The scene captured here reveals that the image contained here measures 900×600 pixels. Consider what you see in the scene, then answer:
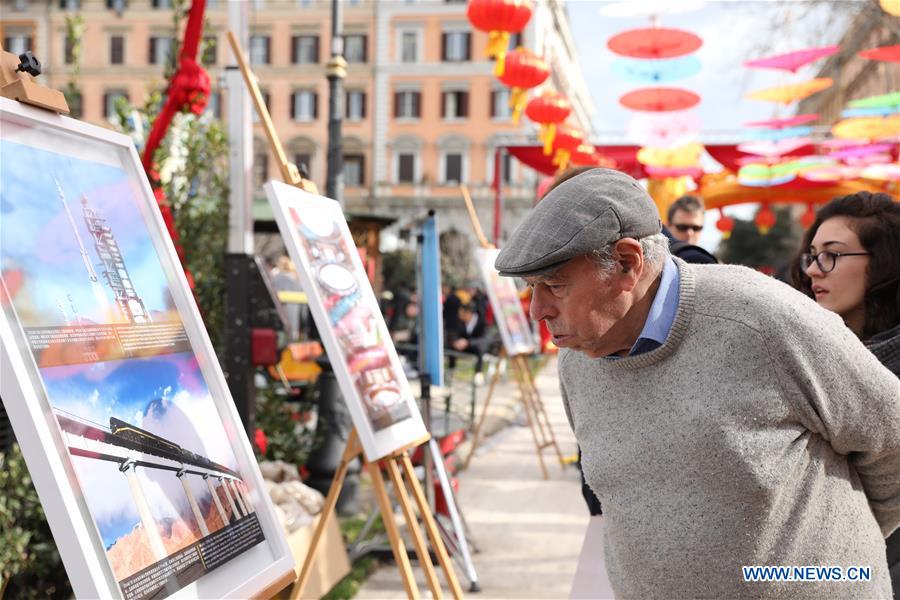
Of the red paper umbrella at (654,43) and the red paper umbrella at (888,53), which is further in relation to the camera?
the red paper umbrella at (654,43)

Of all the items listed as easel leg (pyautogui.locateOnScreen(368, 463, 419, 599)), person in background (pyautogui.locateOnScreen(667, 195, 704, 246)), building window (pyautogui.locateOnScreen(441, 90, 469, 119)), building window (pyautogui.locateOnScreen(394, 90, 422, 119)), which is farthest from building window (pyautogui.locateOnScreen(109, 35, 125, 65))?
easel leg (pyautogui.locateOnScreen(368, 463, 419, 599))

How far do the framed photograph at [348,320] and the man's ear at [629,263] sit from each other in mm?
1338

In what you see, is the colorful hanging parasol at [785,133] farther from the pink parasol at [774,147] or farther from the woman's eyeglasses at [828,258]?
the woman's eyeglasses at [828,258]

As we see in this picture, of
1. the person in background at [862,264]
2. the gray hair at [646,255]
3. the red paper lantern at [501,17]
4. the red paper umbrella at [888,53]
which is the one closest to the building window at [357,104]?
the red paper lantern at [501,17]

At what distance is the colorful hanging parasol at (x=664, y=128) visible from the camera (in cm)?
899

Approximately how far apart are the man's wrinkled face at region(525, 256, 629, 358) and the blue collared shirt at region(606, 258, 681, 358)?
5 centimetres

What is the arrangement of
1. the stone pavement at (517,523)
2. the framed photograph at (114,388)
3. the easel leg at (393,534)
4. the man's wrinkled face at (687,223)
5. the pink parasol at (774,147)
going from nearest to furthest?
the framed photograph at (114,388)
the easel leg at (393,534)
the man's wrinkled face at (687,223)
the stone pavement at (517,523)
the pink parasol at (774,147)

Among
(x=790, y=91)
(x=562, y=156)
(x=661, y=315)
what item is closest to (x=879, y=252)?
(x=661, y=315)

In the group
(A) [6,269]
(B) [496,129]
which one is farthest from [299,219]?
(B) [496,129]

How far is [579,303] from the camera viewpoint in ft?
5.24

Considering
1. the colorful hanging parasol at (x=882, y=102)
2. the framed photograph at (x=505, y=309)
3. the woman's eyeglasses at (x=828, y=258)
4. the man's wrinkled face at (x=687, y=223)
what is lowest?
the framed photograph at (x=505, y=309)

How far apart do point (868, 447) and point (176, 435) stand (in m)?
1.36

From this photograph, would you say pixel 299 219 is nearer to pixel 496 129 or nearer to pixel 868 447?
pixel 868 447

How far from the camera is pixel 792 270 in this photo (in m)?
2.59
